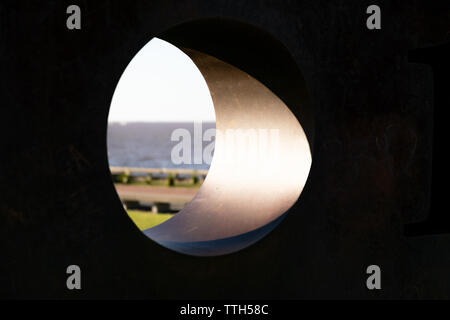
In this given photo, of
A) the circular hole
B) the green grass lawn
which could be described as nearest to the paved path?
the green grass lawn

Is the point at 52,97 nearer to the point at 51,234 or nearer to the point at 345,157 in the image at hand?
the point at 51,234

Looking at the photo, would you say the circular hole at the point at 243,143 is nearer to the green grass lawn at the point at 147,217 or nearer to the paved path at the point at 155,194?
the green grass lawn at the point at 147,217

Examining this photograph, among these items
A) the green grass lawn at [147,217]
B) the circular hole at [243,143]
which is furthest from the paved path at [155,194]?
the circular hole at [243,143]

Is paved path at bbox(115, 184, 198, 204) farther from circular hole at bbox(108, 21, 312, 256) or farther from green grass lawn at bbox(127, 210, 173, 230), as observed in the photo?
circular hole at bbox(108, 21, 312, 256)

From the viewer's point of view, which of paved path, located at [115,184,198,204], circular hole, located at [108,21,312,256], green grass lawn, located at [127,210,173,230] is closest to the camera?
circular hole, located at [108,21,312,256]

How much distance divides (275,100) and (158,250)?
2.10 meters

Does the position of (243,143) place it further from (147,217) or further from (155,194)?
(155,194)

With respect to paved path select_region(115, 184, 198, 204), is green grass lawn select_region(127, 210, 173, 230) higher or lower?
lower

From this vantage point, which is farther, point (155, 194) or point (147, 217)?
point (155, 194)

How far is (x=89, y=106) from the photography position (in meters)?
4.51

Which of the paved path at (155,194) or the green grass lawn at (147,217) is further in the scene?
the paved path at (155,194)

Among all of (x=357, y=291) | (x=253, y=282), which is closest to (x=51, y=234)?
(x=253, y=282)

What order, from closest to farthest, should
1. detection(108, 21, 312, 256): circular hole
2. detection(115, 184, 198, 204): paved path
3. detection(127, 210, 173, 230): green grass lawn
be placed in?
detection(108, 21, 312, 256): circular hole → detection(127, 210, 173, 230): green grass lawn → detection(115, 184, 198, 204): paved path

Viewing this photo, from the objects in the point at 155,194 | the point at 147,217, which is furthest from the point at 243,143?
the point at 155,194
